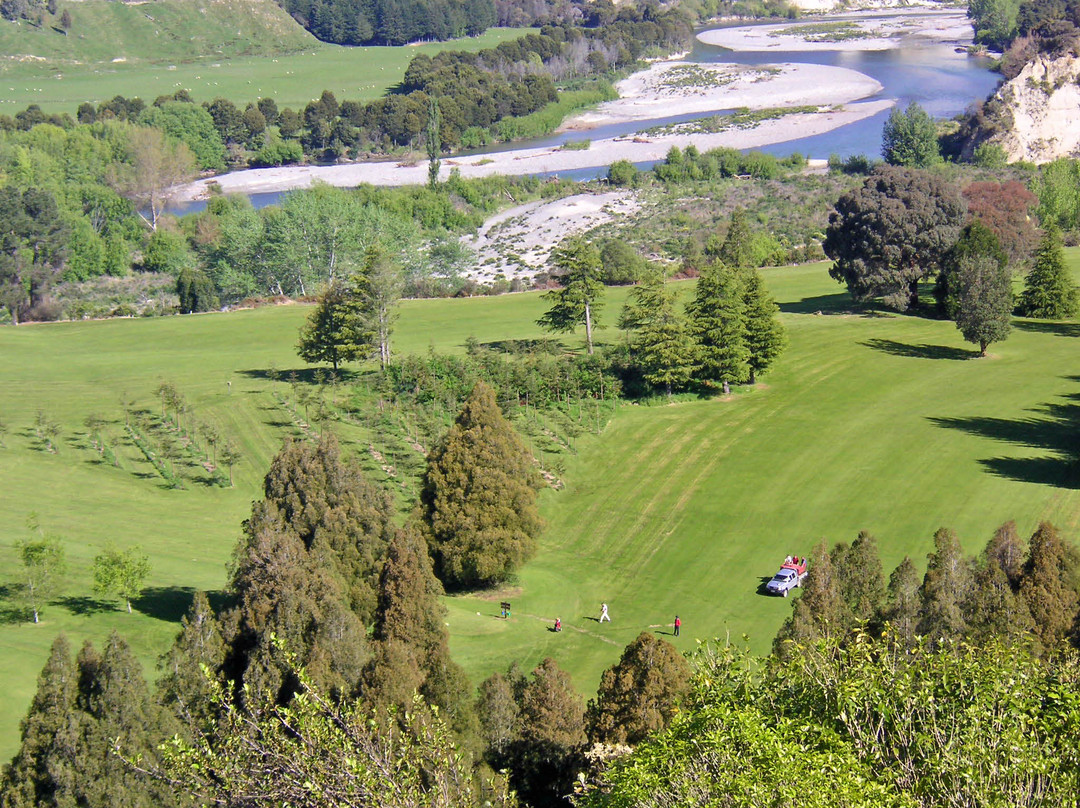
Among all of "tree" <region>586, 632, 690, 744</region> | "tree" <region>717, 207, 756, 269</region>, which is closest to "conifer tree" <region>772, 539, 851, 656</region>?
"tree" <region>586, 632, 690, 744</region>

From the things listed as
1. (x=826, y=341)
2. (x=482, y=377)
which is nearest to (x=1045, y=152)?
(x=826, y=341)

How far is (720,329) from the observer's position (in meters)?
59.6

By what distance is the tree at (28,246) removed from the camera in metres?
85.4

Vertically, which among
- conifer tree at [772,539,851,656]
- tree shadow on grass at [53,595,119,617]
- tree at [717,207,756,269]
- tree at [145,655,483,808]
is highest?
tree at [145,655,483,808]

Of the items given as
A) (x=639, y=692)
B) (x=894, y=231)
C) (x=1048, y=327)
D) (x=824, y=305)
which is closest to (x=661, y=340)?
(x=894, y=231)

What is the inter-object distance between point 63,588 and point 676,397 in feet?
106

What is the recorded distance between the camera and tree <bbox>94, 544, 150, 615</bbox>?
3434 centimetres

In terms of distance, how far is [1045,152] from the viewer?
429ft

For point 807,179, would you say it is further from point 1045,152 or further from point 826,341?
point 826,341

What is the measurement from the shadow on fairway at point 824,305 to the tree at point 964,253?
21.1 ft

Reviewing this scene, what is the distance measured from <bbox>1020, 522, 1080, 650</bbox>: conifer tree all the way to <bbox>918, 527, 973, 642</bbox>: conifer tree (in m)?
1.51

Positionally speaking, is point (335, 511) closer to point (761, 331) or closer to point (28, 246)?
point (761, 331)

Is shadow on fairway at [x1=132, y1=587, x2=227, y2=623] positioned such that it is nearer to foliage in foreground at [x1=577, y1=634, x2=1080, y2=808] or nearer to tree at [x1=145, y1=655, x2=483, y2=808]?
tree at [x1=145, y1=655, x2=483, y2=808]

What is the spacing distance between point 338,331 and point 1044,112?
99771 millimetres
